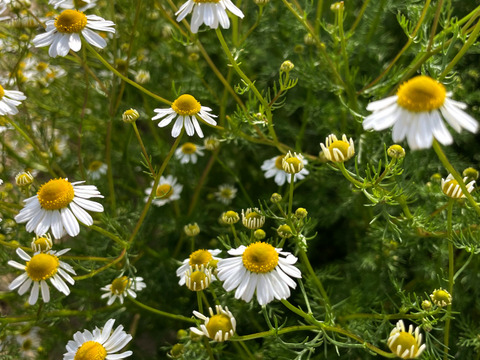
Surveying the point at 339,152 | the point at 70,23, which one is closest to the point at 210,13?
the point at 70,23

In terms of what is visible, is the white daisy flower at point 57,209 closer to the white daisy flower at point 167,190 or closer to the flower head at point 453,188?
the white daisy flower at point 167,190

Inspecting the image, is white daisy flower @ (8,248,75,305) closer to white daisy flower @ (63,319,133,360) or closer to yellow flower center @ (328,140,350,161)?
white daisy flower @ (63,319,133,360)

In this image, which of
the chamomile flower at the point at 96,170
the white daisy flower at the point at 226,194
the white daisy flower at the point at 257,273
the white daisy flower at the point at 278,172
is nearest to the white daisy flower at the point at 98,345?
the white daisy flower at the point at 257,273

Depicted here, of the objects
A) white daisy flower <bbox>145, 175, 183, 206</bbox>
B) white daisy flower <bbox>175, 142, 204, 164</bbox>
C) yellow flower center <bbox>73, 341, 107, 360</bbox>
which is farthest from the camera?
white daisy flower <bbox>175, 142, 204, 164</bbox>

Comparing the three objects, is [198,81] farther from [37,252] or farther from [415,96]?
[415,96]

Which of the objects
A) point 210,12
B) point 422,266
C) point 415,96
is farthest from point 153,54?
point 415,96

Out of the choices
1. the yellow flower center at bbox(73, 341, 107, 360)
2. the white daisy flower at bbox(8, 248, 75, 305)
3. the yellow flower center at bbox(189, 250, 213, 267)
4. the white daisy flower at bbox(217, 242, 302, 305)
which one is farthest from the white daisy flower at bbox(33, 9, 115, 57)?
the yellow flower center at bbox(73, 341, 107, 360)

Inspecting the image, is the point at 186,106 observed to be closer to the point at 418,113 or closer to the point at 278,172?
the point at 278,172
